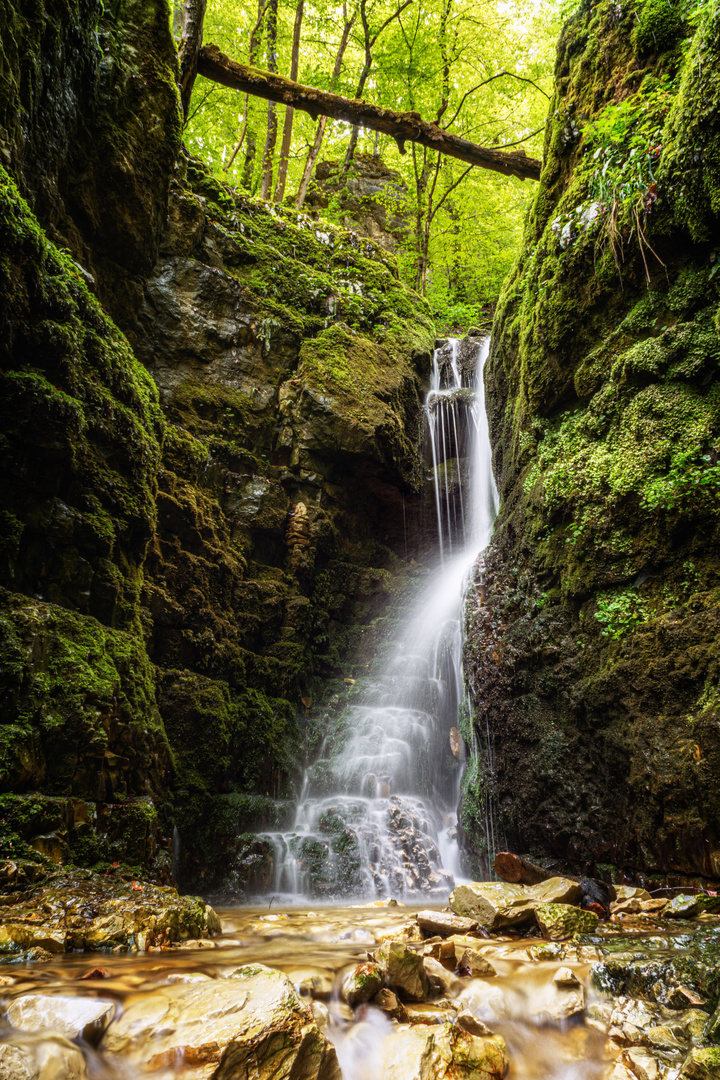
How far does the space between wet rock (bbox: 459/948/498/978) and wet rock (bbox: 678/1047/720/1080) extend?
106 centimetres

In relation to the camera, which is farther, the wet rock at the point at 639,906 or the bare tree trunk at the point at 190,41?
the bare tree trunk at the point at 190,41

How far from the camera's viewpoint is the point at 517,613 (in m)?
6.80

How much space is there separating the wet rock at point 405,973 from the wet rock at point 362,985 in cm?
7

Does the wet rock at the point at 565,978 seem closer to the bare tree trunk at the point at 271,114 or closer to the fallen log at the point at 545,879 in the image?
the fallen log at the point at 545,879

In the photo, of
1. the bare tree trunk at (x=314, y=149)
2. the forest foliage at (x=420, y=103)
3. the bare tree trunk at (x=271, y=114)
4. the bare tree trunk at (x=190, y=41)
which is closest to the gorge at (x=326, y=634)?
the bare tree trunk at (x=190, y=41)

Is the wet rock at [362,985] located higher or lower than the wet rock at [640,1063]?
higher

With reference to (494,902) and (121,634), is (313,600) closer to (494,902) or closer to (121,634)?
(121,634)

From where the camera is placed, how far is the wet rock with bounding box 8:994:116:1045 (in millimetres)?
2035

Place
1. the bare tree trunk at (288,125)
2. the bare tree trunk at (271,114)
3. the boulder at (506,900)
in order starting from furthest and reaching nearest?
the bare tree trunk at (288,125) → the bare tree trunk at (271,114) → the boulder at (506,900)

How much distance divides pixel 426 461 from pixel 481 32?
1144 centimetres

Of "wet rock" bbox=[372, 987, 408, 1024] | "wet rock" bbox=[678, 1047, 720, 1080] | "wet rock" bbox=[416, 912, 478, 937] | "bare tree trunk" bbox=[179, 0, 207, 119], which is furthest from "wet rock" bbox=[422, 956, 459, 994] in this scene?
"bare tree trunk" bbox=[179, 0, 207, 119]

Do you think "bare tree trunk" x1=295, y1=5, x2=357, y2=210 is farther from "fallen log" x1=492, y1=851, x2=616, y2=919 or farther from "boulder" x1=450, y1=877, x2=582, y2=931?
"boulder" x1=450, y1=877, x2=582, y2=931

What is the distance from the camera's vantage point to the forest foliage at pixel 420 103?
12719mm

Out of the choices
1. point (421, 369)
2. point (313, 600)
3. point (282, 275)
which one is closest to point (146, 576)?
point (313, 600)
